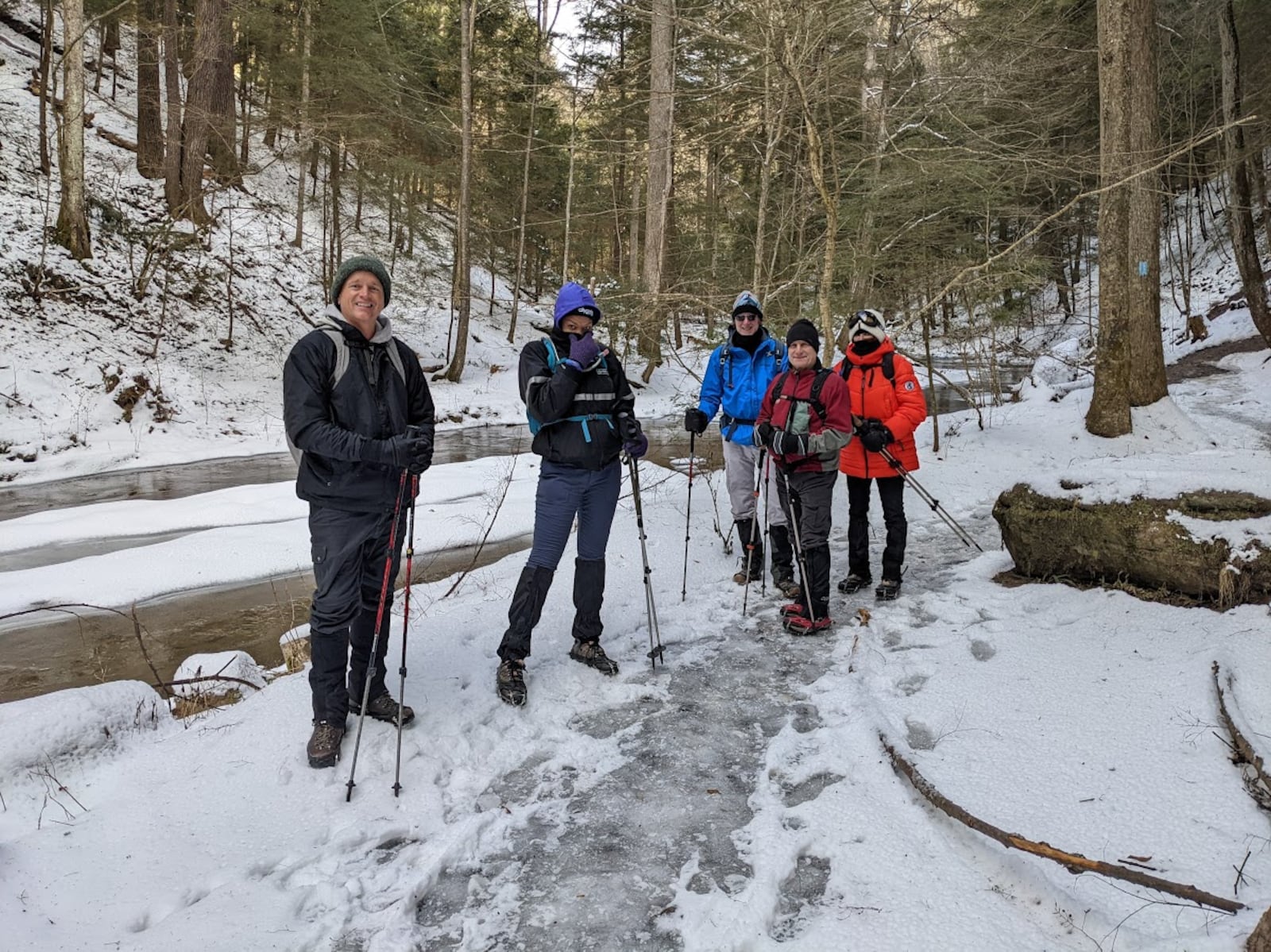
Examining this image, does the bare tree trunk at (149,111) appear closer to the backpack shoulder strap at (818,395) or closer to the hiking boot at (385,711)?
the backpack shoulder strap at (818,395)

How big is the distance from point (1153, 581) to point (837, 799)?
9.64 feet

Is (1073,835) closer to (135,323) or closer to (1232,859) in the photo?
(1232,859)

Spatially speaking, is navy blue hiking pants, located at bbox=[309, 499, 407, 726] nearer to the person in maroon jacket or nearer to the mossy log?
the person in maroon jacket

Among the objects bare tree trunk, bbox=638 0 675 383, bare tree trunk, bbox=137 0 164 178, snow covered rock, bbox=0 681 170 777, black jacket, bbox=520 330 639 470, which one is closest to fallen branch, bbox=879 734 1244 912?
black jacket, bbox=520 330 639 470

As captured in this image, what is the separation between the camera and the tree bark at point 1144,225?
9.31 metres

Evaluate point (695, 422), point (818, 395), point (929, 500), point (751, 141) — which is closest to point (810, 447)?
point (818, 395)

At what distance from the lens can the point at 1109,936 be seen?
85.6 inches

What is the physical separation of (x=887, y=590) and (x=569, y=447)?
287 centimetres

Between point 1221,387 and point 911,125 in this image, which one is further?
point 1221,387

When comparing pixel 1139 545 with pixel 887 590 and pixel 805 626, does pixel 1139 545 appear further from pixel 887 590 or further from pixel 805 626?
pixel 805 626

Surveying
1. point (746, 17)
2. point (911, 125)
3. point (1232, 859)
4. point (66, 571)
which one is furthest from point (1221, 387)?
point (66, 571)

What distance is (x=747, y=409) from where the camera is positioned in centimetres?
608

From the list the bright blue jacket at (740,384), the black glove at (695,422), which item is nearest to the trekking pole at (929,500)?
the bright blue jacket at (740,384)

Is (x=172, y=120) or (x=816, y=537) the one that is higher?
(x=172, y=120)
